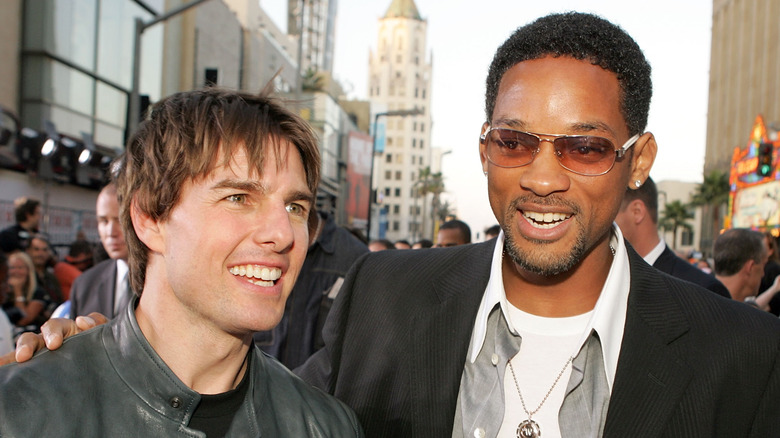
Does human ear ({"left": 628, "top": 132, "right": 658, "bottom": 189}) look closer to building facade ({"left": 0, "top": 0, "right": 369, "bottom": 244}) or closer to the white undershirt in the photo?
the white undershirt

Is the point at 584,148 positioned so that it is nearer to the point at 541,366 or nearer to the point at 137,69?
the point at 541,366

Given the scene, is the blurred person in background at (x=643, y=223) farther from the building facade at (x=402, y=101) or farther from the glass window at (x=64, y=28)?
the building facade at (x=402, y=101)

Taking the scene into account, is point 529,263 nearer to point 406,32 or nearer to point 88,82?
point 88,82

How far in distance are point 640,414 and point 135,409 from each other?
1634 millimetres

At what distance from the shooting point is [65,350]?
2070mm

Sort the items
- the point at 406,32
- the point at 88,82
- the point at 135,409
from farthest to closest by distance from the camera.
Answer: the point at 406,32
the point at 88,82
the point at 135,409

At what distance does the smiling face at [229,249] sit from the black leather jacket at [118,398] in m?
0.19

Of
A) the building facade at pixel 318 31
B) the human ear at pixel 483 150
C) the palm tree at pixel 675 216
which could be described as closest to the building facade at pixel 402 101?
the building facade at pixel 318 31

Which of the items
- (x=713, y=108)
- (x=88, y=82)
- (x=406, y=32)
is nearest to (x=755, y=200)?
(x=88, y=82)

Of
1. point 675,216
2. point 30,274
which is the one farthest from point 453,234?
point 675,216

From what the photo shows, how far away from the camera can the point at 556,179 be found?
8.75 ft

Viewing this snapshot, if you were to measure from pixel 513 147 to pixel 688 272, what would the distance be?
2.81 m

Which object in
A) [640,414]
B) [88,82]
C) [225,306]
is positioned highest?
[88,82]

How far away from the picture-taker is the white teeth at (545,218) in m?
2.67
